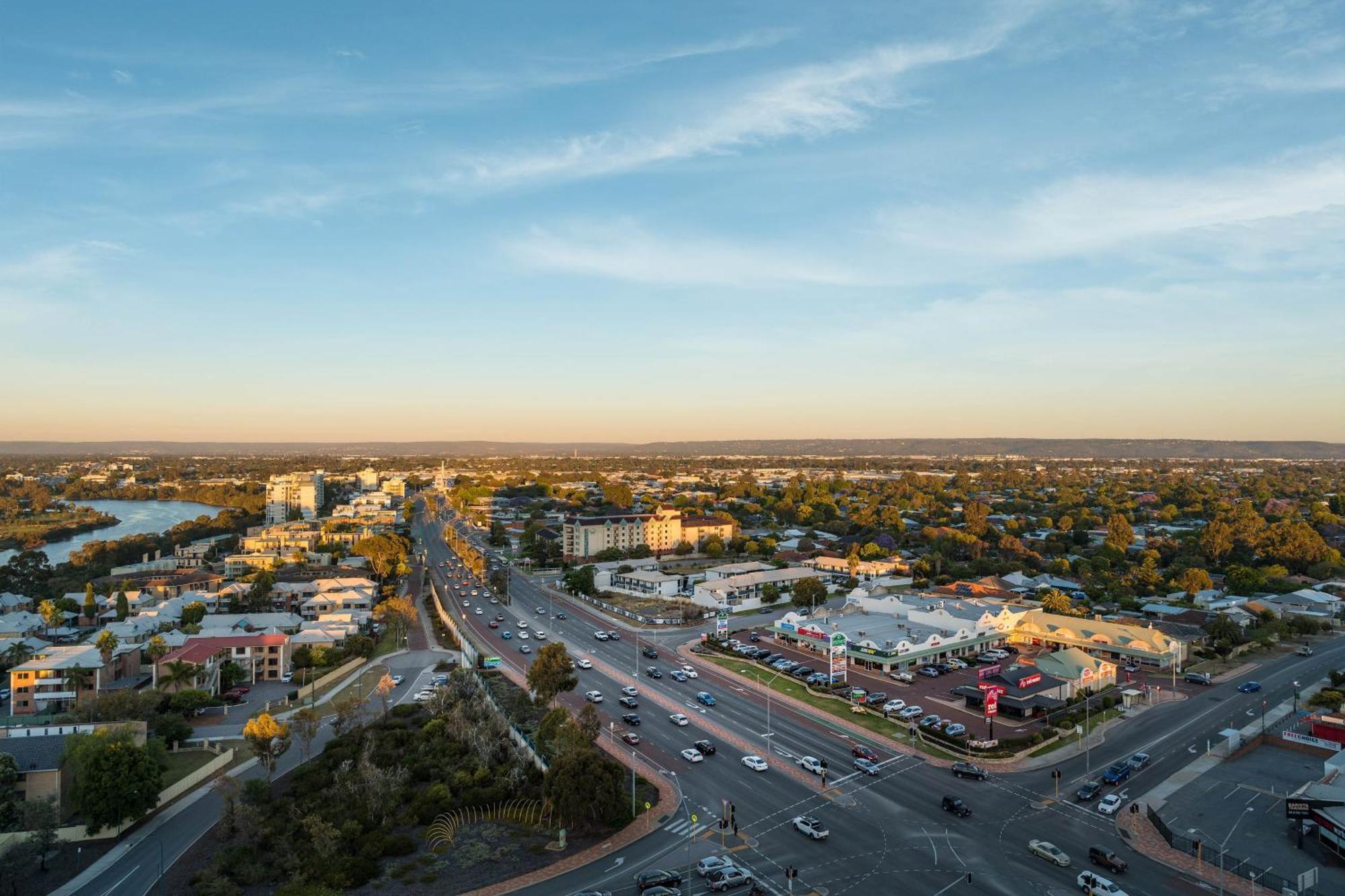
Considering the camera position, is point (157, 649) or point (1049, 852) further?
point (157, 649)

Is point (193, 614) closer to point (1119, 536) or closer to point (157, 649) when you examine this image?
point (157, 649)

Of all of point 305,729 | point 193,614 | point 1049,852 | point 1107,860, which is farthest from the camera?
point 193,614

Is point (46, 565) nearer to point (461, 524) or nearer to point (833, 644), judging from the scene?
point (461, 524)

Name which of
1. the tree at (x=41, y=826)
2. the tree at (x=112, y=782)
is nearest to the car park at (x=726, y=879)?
the tree at (x=112, y=782)

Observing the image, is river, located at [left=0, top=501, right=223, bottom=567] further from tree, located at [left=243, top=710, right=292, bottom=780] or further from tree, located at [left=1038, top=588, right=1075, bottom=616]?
tree, located at [left=1038, top=588, right=1075, bottom=616]

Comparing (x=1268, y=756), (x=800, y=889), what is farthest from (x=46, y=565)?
(x=1268, y=756)

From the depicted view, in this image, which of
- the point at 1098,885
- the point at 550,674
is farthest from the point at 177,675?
the point at 1098,885
